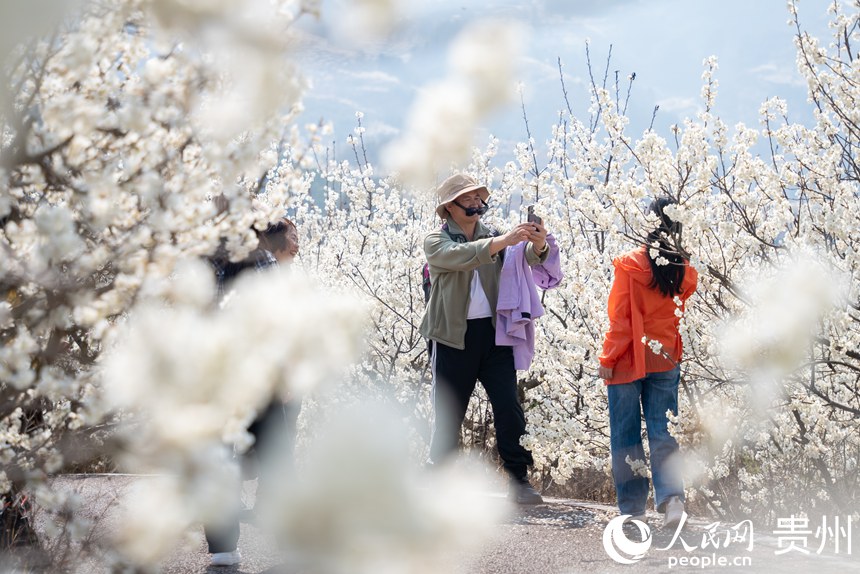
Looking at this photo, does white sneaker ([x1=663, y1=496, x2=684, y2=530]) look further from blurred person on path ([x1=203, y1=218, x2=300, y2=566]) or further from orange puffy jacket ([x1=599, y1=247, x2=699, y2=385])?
blurred person on path ([x1=203, y1=218, x2=300, y2=566])

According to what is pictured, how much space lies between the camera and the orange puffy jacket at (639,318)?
189 inches

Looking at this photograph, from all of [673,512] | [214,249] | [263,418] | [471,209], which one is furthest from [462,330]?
[214,249]

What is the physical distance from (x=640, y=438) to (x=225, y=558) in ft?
7.48

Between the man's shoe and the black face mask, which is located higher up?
the black face mask

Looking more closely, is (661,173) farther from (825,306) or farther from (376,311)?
(376,311)

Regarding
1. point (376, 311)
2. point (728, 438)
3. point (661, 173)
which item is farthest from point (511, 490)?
point (376, 311)

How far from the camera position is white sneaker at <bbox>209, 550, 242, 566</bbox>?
13.2 feet

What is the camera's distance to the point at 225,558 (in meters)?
4.03

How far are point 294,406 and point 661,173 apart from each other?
2.39 meters

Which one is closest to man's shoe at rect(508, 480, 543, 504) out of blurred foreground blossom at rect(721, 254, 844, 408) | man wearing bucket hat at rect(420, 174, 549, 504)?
man wearing bucket hat at rect(420, 174, 549, 504)

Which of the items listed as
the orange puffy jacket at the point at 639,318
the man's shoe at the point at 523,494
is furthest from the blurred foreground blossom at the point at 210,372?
the man's shoe at the point at 523,494

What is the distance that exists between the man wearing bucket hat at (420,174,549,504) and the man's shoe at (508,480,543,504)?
0.88 feet

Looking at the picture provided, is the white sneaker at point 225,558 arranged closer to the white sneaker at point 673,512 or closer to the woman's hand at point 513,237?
the woman's hand at point 513,237

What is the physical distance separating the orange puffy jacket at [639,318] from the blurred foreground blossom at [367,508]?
12.8 ft
